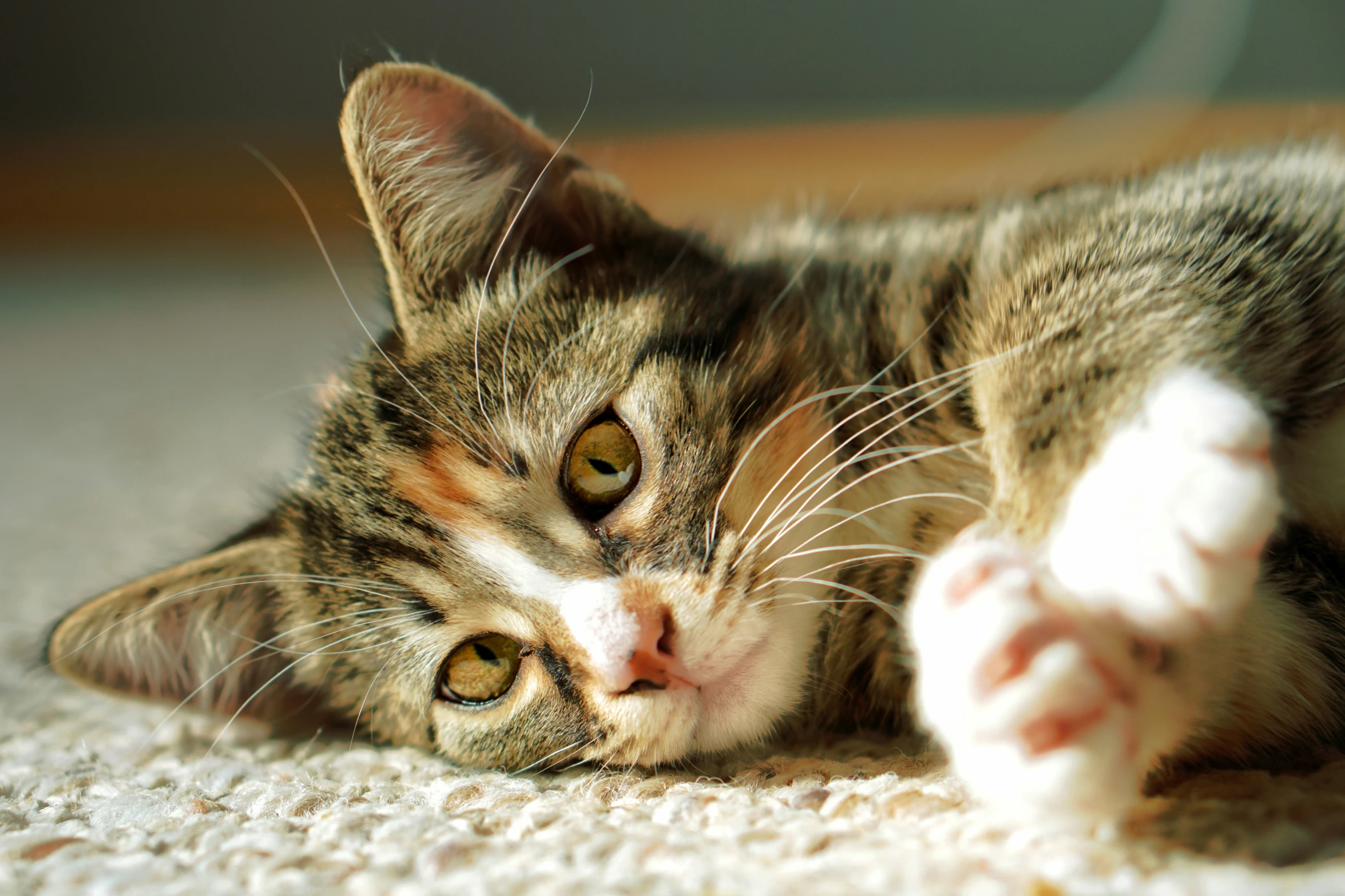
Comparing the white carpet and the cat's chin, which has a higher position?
the cat's chin

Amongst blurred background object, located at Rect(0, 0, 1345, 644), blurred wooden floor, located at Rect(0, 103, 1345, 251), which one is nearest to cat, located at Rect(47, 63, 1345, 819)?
blurred background object, located at Rect(0, 0, 1345, 644)

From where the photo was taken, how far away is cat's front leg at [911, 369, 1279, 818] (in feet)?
1.69

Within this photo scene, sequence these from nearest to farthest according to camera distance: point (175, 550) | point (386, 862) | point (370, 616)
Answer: point (386, 862) → point (370, 616) → point (175, 550)

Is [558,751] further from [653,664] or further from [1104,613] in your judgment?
[1104,613]

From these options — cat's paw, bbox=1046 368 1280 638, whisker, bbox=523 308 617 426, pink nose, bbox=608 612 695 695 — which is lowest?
pink nose, bbox=608 612 695 695

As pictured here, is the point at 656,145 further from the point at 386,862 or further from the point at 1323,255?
the point at 386,862

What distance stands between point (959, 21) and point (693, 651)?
278 cm

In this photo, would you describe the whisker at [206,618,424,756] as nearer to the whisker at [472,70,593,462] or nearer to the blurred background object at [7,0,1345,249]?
the whisker at [472,70,593,462]

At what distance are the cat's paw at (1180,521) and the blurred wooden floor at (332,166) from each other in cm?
215

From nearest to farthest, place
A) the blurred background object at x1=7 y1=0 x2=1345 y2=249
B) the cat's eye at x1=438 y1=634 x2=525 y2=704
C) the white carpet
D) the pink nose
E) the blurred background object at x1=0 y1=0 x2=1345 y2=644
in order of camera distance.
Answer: the white carpet < the pink nose < the cat's eye at x1=438 y1=634 x2=525 y2=704 < the blurred background object at x1=0 y1=0 x2=1345 y2=644 < the blurred background object at x1=7 y1=0 x2=1345 y2=249

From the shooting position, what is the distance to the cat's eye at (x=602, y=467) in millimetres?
842

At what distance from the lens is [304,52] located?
311 centimetres

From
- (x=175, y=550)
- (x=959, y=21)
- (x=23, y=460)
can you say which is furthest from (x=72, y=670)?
(x=959, y=21)

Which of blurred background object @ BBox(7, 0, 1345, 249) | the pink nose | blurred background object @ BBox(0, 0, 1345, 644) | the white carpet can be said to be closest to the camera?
the white carpet
